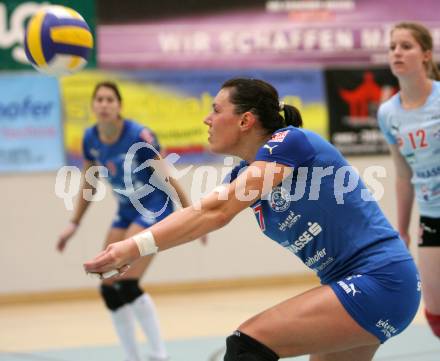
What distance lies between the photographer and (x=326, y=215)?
3.08m

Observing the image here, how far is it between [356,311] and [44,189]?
6.31m

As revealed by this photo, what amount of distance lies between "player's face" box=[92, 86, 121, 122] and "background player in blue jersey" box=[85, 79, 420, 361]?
2.79 m

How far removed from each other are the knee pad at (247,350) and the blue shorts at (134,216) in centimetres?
291

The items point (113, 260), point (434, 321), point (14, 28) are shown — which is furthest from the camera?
point (14, 28)

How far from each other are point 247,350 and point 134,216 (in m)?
3.21

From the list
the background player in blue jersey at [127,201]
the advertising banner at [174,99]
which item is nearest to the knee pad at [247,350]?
the background player in blue jersey at [127,201]

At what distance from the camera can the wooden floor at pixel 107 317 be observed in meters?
6.76

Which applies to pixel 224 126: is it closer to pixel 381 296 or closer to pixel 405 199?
pixel 381 296

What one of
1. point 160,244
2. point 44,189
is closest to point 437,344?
point 160,244

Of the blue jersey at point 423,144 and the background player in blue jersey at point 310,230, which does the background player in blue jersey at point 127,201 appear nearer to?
the blue jersey at point 423,144

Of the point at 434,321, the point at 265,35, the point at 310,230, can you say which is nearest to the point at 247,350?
the point at 310,230

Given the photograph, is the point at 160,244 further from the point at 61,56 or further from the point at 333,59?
the point at 333,59

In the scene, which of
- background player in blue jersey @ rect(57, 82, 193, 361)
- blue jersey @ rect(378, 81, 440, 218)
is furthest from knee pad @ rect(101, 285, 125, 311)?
blue jersey @ rect(378, 81, 440, 218)
